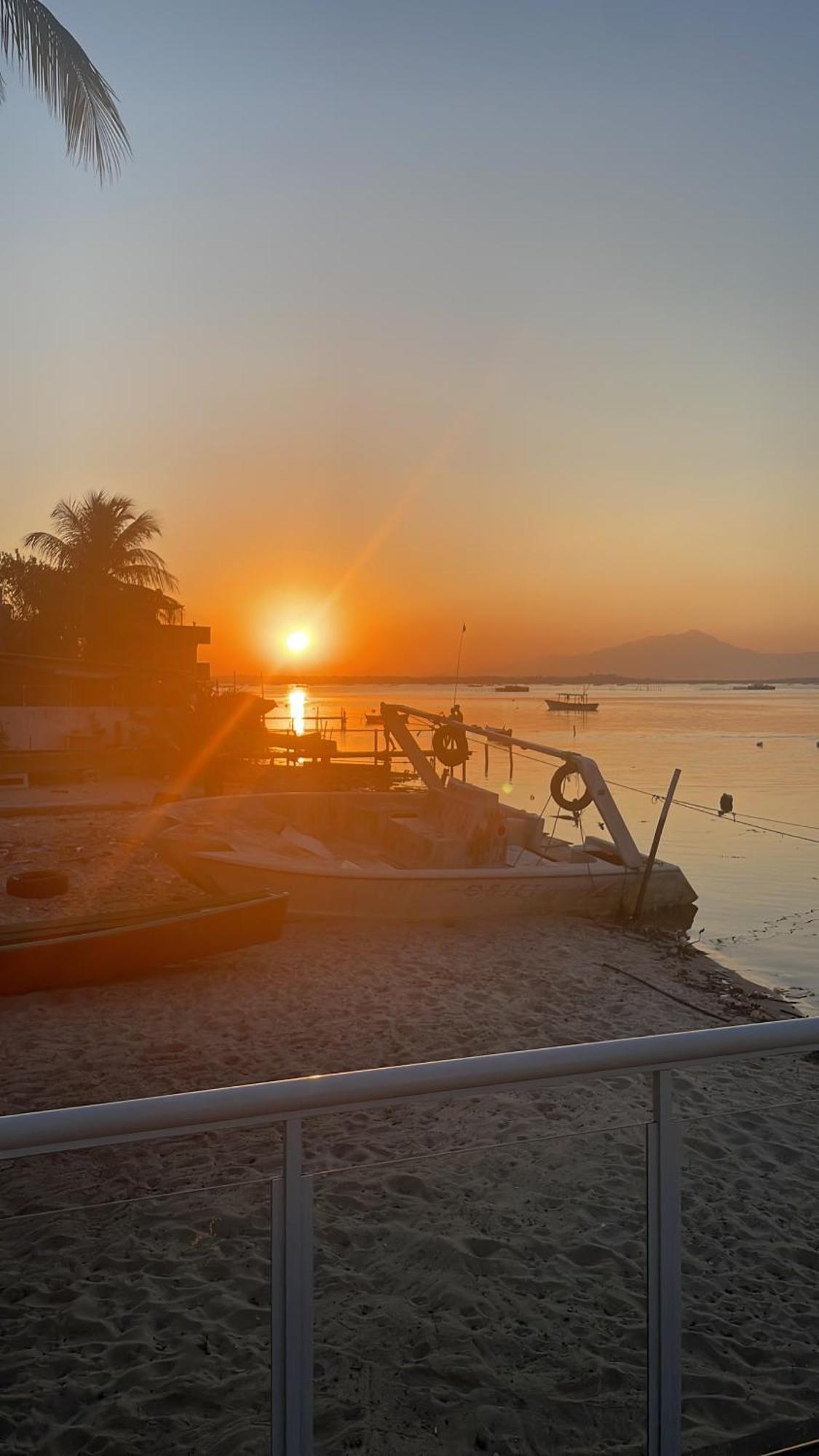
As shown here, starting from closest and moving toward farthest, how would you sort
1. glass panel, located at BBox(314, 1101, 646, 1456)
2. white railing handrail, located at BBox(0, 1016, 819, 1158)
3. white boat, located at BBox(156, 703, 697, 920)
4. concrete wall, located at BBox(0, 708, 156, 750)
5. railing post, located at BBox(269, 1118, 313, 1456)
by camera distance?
white railing handrail, located at BBox(0, 1016, 819, 1158)
railing post, located at BBox(269, 1118, 313, 1456)
glass panel, located at BBox(314, 1101, 646, 1456)
white boat, located at BBox(156, 703, 697, 920)
concrete wall, located at BBox(0, 708, 156, 750)

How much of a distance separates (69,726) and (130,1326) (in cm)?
3152

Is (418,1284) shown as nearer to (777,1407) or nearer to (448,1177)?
(448,1177)

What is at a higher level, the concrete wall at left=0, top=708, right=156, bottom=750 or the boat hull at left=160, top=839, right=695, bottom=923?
the concrete wall at left=0, top=708, right=156, bottom=750

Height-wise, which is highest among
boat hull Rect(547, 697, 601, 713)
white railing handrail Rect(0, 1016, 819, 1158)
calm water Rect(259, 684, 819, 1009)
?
boat hull Rect(547, 697, 601, 713)

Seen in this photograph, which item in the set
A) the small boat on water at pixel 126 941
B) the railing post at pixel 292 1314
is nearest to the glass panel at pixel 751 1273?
the railing post at pixel 292 1314

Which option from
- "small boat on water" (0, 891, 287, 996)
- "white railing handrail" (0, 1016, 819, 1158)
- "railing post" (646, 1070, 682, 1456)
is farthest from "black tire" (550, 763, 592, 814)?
"white railing handrail" (0, 1016, 819, 1158)

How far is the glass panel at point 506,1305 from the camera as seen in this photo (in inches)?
78.6

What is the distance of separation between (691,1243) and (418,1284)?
57 centimetres

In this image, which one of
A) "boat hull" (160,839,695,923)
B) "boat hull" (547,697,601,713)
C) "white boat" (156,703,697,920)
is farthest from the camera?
"boat hull" (547,697,601,713)

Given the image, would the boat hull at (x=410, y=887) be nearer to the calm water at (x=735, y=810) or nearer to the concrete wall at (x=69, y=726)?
the calm water at (x=735, y=810)

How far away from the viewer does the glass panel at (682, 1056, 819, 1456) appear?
2051mm

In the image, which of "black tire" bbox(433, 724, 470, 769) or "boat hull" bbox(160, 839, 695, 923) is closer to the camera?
"boat hull" bbox(160, 839, 695, 923)

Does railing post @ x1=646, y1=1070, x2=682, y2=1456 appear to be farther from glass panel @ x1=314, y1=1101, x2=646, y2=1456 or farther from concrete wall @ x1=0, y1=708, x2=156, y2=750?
concrete wall @ x1=0, y1=708, x2=156, y2=750

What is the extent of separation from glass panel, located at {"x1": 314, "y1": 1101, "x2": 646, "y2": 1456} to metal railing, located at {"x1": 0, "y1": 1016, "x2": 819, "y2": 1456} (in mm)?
46
